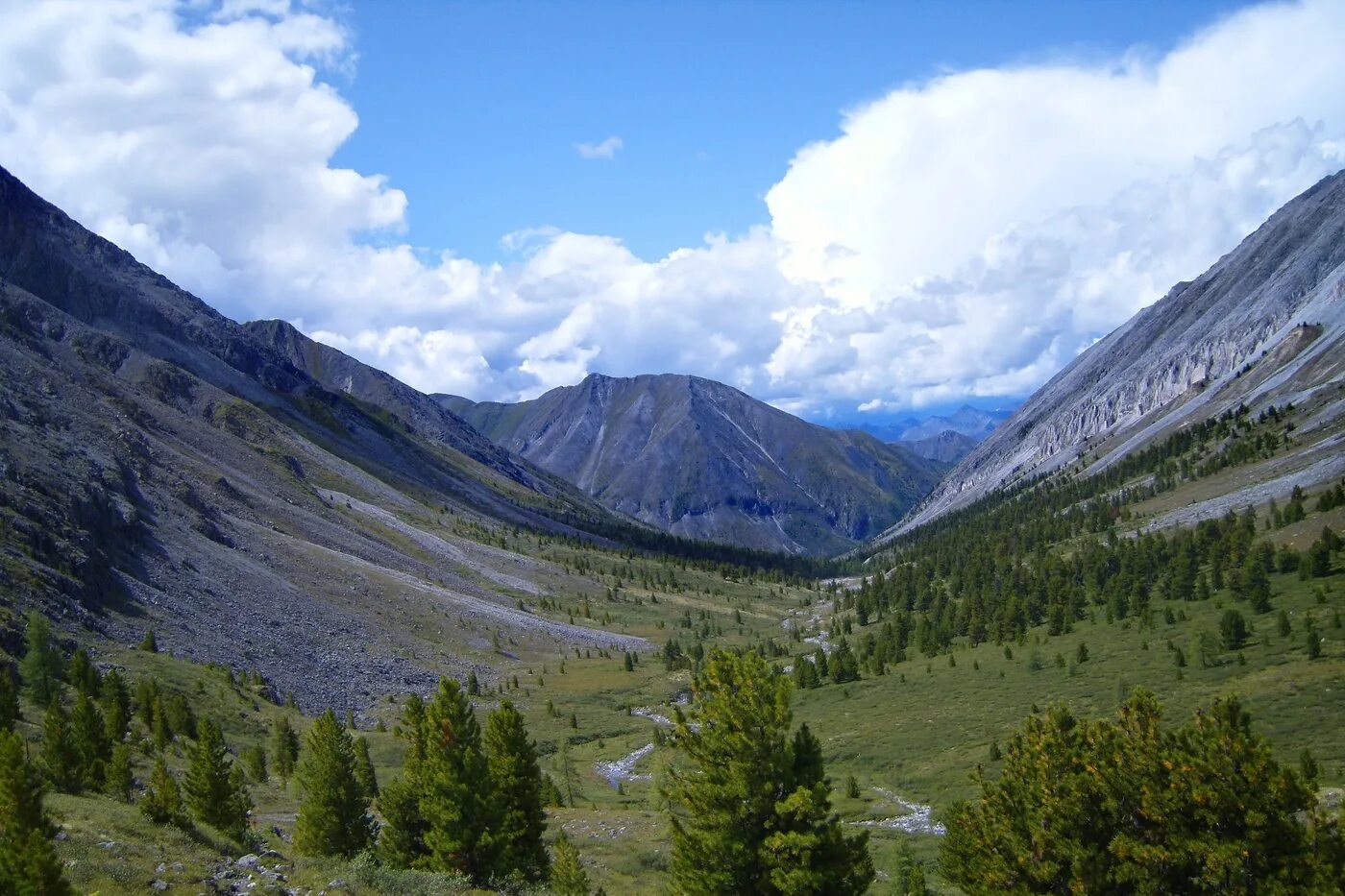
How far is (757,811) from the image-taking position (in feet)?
73.0

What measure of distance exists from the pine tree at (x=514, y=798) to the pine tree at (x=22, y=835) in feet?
46.6

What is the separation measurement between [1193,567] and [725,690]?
84.6m

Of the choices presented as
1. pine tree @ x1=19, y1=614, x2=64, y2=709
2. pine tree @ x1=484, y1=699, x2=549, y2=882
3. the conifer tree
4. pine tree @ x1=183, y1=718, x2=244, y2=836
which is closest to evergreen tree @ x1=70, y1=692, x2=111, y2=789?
pine tree @ x1=183, y1=718, x2=244, y2=836

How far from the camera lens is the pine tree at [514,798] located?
90.5ft

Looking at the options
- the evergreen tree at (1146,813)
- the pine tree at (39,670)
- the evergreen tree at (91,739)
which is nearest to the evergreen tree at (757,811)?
the evergreen tree at (1146,813)

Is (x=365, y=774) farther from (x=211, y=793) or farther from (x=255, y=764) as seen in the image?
(x=211, y=793)

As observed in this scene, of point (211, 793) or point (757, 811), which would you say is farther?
point (211, 793)

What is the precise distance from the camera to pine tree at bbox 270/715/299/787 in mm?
45469

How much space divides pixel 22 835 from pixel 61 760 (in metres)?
13.3

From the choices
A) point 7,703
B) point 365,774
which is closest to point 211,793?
point 7,703

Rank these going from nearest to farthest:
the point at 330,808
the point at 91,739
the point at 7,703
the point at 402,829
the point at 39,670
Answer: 1. the point at 402,829
2. the point at 330,808
3. the point at 91,739
4. the point at 7,703
5. the point at 39,670

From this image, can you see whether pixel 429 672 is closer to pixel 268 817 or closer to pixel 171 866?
pixel 268 817

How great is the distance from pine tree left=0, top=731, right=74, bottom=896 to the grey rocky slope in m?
43.4

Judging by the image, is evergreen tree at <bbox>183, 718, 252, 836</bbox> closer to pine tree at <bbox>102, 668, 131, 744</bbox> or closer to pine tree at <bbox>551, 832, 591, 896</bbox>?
pine tree at <bbox>102, 668, 131, 744</bbox>
